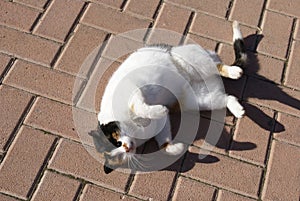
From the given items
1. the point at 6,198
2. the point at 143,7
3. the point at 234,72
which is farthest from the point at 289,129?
the point at 6,198

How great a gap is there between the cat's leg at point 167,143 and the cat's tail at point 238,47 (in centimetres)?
61

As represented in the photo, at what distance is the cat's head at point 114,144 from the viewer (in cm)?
248

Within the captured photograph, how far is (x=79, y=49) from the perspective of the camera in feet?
9.96

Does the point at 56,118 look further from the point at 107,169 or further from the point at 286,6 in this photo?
the point at 286,6

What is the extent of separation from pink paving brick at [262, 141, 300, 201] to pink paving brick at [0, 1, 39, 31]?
1.73m

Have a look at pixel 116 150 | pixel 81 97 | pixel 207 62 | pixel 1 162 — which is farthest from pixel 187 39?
pixel 1 162

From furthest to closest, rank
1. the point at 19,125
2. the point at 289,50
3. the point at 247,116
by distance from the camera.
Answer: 1. the point at 289,50
2. the point at 247,116
3. the point at 19,125

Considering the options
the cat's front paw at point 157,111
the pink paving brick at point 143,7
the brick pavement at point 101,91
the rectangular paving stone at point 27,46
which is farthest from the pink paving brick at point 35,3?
the cat's front paw at point 157,111

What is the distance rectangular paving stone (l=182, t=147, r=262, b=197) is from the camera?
259 centimetres

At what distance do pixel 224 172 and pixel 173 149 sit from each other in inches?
12.0

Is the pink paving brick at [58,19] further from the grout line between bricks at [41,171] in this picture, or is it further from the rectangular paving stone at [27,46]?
the grout line between bricks at [41,171]

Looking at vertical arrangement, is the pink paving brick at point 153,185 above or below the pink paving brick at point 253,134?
below

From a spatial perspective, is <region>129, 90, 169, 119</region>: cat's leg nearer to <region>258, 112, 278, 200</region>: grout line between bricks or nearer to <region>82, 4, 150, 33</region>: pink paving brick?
<region>258, 112, 278, 200</region>: grout line between bricks

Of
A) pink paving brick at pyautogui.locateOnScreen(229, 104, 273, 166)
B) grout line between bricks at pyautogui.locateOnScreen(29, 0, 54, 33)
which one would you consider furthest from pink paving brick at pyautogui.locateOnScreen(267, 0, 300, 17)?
grout line between bricks at pyautogui.locateOnScreen(29, 0, 54, 33)
